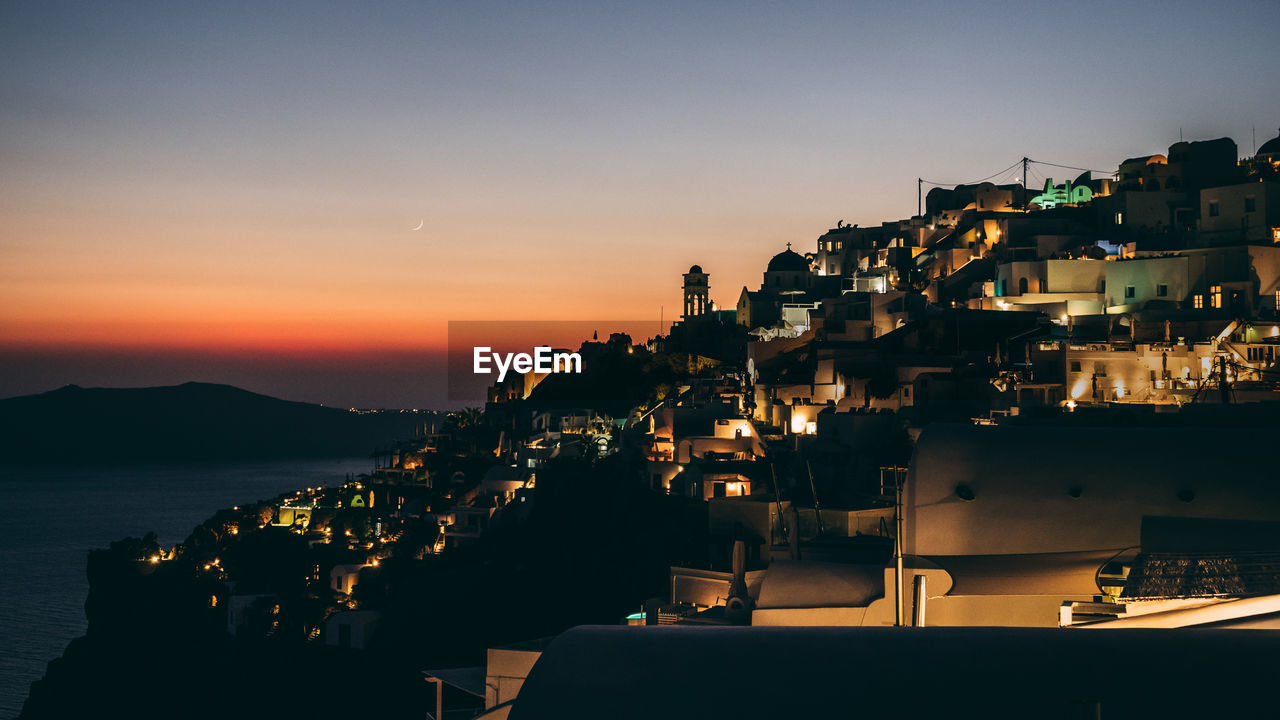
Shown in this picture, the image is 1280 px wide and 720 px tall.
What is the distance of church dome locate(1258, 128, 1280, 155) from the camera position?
147ft

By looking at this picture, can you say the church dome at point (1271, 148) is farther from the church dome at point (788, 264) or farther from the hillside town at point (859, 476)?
the church dome at point (788, 264)

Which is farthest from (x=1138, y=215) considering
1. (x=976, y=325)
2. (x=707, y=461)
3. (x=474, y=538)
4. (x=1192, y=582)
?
(x=1192, y=582)

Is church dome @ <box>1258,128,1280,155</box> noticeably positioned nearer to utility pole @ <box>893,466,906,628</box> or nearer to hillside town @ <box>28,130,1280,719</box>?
hillside town @ <box>28,130,1280,719</box>

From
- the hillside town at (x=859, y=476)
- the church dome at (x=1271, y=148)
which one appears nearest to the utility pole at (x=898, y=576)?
the hillside town at (x=859, y=476)

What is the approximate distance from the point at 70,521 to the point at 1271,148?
11280 cm

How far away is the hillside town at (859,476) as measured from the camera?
1241 centimetres

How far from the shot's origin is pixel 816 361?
127ft

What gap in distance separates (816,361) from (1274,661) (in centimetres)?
3303

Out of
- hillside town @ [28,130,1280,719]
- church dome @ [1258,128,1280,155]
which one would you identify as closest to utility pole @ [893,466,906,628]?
hillside town @ [28,130,1280,719]

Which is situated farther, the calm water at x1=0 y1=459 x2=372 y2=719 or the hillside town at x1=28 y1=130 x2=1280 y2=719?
the calm water at x1=0 y1=459 x2=372 y2=719

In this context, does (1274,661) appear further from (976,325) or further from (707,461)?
(976,325)

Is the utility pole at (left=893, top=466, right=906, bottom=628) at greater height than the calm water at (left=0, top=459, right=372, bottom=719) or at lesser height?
greater

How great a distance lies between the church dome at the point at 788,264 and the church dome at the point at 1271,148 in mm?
22669

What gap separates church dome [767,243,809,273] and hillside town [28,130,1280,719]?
0.94 ft
